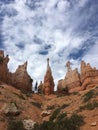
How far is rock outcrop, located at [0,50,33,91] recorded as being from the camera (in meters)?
61.3

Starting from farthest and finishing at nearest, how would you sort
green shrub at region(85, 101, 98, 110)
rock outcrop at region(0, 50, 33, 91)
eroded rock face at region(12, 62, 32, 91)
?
eroded rock face at region(12, 62, 32, 91), rock outcrop at region(0, 50, 33, 91), green shrub at region(85, 101, 98, 110)

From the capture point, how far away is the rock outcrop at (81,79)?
61681mm

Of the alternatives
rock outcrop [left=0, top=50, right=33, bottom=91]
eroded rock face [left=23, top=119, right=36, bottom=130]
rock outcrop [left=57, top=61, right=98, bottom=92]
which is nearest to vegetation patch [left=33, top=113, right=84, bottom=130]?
eroded rock face [left=23, top=119, right=36, bottom=130]

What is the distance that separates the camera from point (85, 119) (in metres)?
28.5

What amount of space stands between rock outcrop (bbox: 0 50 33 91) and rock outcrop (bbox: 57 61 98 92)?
30.6 ft

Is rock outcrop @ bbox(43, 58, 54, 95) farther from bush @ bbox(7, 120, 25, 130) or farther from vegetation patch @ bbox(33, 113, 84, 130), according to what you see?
vegetation patch @ bbox(33, 113, 84, 130)

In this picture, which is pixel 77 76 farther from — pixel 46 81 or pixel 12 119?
pixel 12 119

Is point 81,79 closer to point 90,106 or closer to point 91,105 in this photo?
point 91,105

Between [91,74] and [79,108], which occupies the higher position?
[91,74]

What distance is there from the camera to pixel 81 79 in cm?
6619

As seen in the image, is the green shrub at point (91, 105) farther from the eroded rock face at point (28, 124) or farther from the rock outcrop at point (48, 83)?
the rock outcrop at point (48, 83)

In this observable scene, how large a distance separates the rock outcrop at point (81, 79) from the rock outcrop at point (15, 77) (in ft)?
30.6

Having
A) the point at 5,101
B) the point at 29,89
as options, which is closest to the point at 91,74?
the point at 29,89

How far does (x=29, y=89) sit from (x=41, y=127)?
3558 cm
